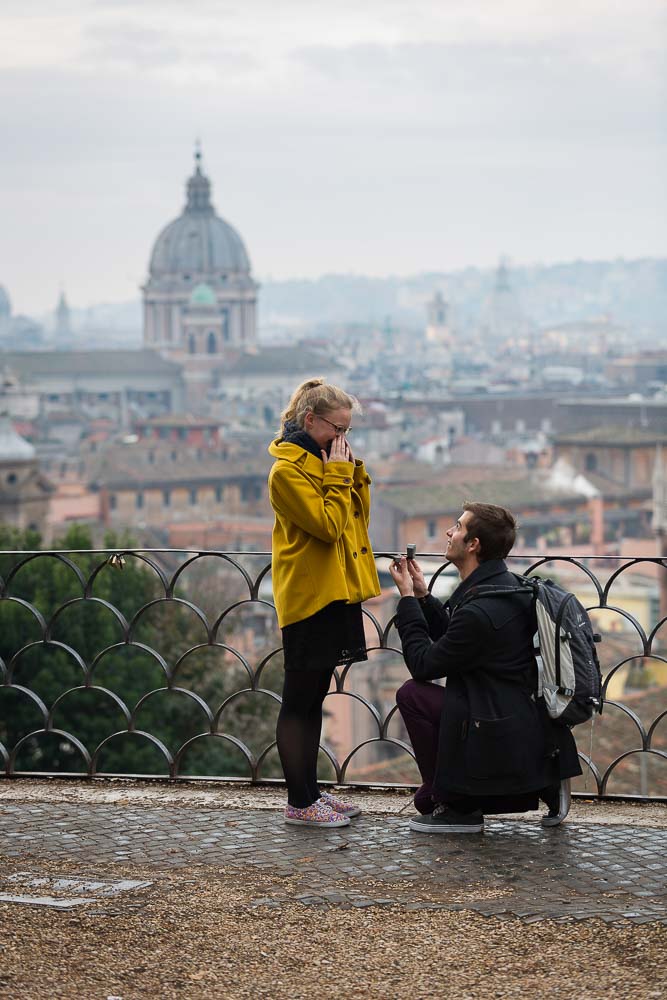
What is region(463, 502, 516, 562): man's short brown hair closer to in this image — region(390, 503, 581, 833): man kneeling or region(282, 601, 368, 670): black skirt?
region(390, 503, 581, 833): man kneeling

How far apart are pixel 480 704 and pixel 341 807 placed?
0.41 meters

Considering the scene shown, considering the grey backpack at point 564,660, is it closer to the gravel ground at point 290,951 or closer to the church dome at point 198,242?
the gravel ground at point 290,951

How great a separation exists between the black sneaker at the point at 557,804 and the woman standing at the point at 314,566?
0.39 m

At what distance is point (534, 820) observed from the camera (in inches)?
118

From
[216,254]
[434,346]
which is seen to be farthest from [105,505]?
[434,346]

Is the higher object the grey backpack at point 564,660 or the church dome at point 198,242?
the church dome at point 198,242

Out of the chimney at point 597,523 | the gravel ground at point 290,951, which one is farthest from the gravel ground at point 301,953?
the chimney at point 597,523

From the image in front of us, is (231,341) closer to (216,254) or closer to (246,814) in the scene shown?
(216,254)

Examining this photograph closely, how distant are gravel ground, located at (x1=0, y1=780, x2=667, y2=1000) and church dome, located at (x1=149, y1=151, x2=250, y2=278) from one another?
4475 inches

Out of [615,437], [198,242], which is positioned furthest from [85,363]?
[615,437]

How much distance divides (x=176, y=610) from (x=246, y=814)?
14.3 m

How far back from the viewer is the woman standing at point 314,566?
2.84 meters

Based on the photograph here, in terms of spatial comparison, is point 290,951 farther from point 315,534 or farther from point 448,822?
point 315,534

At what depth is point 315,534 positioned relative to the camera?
2836mm
